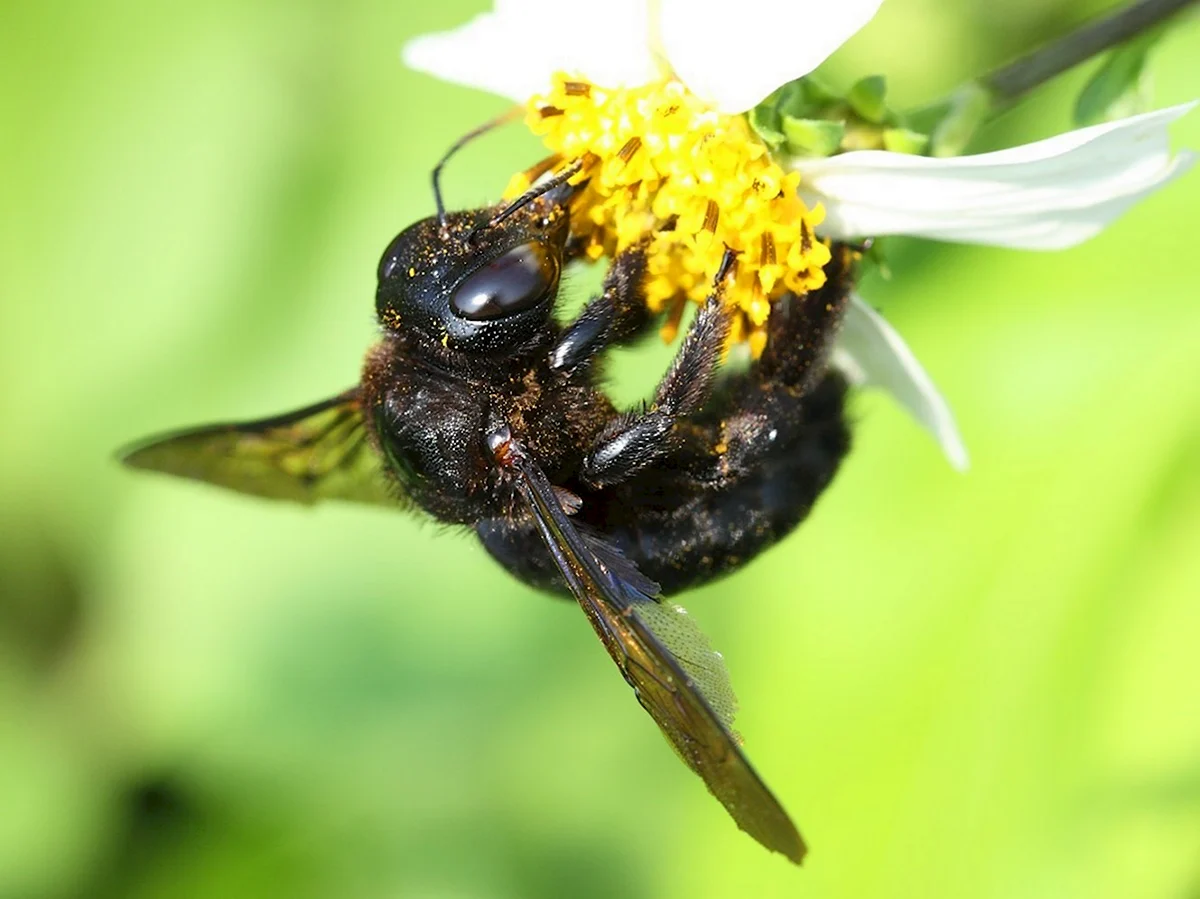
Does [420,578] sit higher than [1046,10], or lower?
lower

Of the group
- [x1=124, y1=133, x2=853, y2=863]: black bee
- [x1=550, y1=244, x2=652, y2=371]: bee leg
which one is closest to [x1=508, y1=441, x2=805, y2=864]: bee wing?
[x1=124, y1=133, x2=853, y2=863]: black bee

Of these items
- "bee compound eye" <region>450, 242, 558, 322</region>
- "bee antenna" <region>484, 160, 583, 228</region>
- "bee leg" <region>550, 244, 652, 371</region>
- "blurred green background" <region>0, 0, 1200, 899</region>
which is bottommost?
"blurred green background" <region>0, 0, 1200, 899</region>

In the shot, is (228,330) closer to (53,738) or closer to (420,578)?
(420,578)

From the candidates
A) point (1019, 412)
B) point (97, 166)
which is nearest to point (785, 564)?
point (1019, 412)

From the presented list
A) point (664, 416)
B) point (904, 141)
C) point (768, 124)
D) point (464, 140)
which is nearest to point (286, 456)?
point (464, 140)

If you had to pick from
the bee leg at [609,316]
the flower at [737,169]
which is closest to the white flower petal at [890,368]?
the flower at [737,169]

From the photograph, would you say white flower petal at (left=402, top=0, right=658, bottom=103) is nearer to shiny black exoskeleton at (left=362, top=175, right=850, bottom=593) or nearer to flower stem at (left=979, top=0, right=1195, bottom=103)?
shiny black exoskeleton at (left=362, top=175, right=850, bottom=593)
